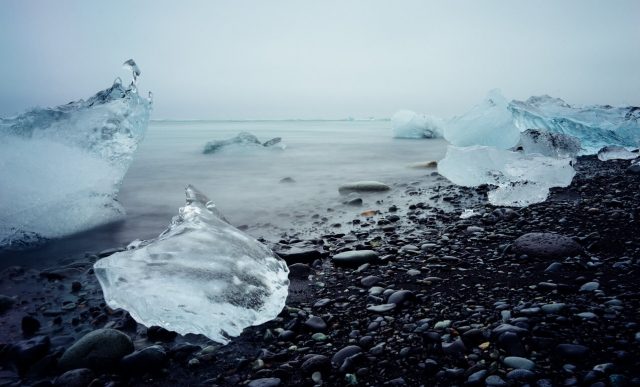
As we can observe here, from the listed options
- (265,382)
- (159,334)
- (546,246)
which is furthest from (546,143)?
(159,334)

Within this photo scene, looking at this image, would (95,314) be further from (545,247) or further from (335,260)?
(545,247)

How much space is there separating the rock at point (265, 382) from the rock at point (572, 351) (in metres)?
1.24

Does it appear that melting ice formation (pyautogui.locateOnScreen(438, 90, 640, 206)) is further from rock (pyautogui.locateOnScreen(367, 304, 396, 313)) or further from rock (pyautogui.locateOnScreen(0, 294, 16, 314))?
rock (pyautogui.locateOnScreen(0, 294, 16, 314))

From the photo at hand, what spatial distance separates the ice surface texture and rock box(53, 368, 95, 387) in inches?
12.8

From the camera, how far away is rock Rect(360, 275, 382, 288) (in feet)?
8.59

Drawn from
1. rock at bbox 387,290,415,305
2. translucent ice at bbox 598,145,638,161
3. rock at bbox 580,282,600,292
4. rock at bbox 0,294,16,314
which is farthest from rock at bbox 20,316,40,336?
translucent ice at bbox 598,145,638,161

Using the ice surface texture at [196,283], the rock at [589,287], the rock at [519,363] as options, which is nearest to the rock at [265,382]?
the ice surface texture at [196,283]

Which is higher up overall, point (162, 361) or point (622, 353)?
point (622, 353)

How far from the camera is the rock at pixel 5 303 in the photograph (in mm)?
2526

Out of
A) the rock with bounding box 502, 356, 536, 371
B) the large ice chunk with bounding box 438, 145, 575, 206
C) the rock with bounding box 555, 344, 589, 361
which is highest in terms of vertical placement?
the large ice chunk with bounding box 438, 145, 575, 206

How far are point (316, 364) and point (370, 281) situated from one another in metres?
0.98

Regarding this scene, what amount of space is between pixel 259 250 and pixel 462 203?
10.7 feet

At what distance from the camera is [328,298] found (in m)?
2.49

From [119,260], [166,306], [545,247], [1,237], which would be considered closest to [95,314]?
[119,260]
